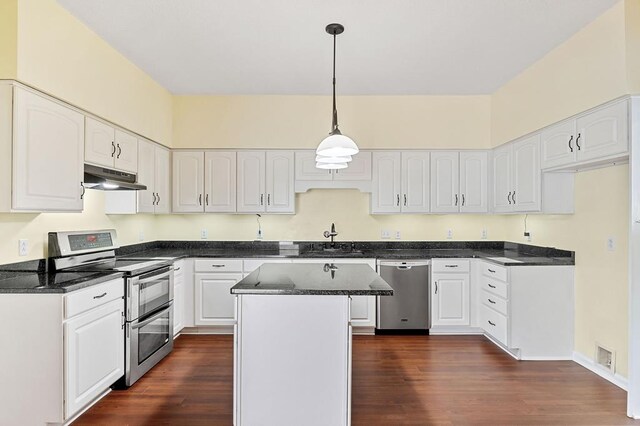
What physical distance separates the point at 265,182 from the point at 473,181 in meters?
2.59

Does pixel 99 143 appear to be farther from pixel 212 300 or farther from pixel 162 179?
pixel 212 300

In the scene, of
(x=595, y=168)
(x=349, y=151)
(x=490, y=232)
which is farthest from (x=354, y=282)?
(x=490, y=232)

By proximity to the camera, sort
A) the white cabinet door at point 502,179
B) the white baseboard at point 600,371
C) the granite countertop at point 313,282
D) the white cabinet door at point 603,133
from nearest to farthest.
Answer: the granite countertop at point 313,282, the white cabinet door at point 603,133, the white baseboard at point 600,371, the white cabinet door at point 502,179

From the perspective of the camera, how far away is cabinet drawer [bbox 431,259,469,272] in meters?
4.15

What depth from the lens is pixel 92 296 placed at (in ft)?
8.04

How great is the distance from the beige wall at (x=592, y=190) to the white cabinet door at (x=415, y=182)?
113 cm

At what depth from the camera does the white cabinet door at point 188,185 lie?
4418mm

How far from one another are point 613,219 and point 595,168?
19.1 inches

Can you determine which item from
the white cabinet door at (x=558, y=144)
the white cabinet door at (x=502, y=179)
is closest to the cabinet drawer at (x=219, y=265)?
the white cabinet door at (x=502, y=179)

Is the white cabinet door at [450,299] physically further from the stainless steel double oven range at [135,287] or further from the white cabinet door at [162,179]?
the white cabinet door at [162,179]

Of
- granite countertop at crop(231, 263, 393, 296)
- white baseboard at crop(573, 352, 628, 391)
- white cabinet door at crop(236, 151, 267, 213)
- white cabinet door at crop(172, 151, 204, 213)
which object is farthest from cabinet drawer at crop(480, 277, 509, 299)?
white cabinet door at crop(172, 151, 204, 213)

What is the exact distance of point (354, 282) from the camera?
2326mm

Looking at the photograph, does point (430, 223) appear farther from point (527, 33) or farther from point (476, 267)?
point (527, 33)

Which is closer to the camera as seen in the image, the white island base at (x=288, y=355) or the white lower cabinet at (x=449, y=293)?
the white island base at (x=288, y=355)
